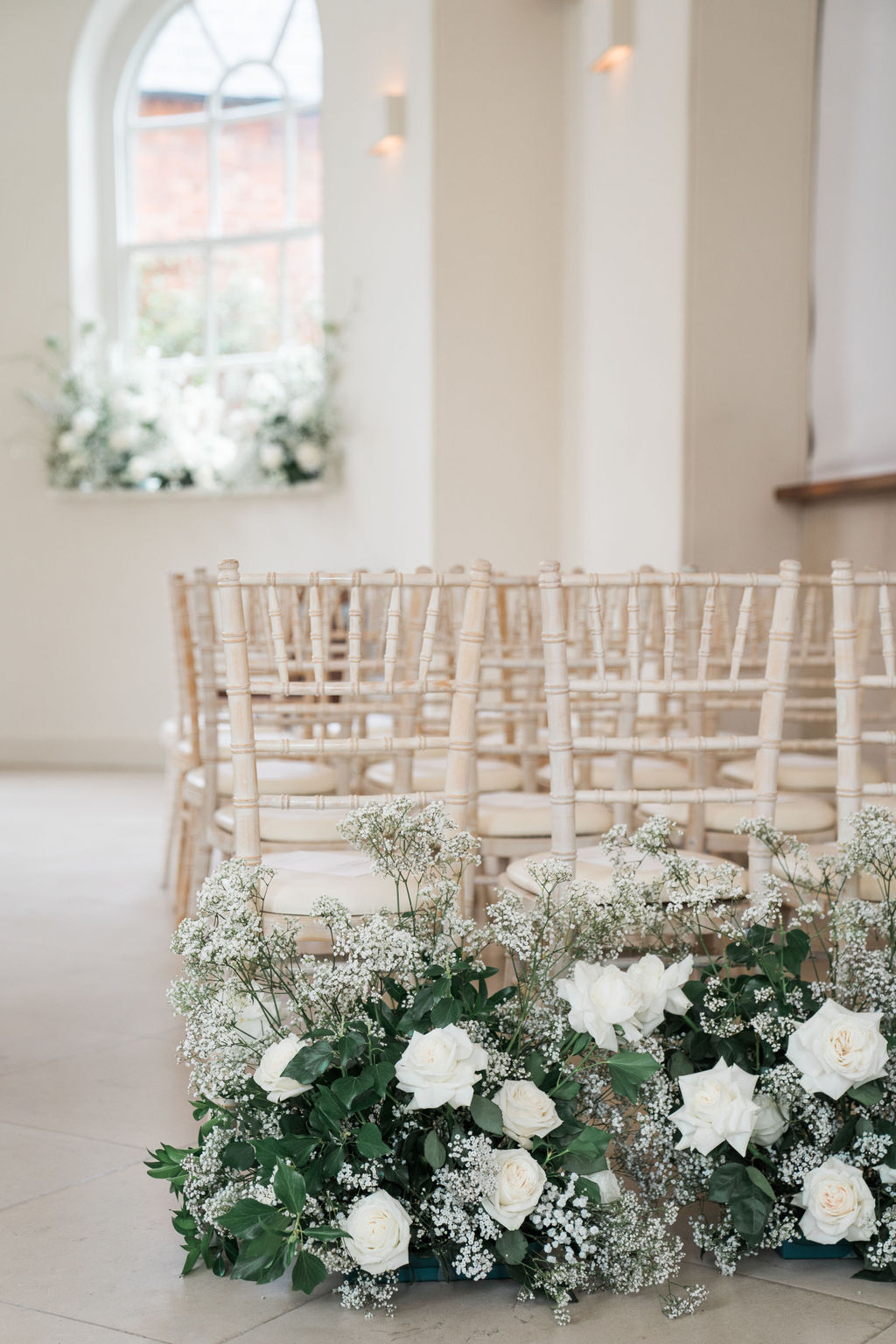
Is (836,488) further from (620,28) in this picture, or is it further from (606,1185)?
(606,1185)

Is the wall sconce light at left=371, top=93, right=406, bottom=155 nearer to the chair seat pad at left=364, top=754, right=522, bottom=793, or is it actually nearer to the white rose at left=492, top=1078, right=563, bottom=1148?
the chair seat pad at left=364, top=754, right=522, bottom=793

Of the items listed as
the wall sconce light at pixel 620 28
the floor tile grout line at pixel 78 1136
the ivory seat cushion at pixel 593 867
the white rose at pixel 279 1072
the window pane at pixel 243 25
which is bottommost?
the floor tile grout line at pixel 78 1136

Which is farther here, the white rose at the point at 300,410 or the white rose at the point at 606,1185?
the white rose at the point at 300,410

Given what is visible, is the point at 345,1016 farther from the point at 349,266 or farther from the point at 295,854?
the point at 349,266

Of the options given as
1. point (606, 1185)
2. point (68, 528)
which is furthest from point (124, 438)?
Result: point (606, 1185)

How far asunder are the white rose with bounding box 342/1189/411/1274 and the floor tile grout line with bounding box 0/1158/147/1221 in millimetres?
596

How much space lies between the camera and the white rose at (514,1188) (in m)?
1.63

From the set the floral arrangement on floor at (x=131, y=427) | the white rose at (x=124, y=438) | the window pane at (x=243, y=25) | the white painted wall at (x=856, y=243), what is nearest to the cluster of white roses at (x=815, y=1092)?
the white painted wall at (x=856, y=243)

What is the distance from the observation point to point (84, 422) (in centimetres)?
726

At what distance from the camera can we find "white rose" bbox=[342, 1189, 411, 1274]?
1.61m

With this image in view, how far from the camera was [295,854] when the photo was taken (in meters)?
2.35

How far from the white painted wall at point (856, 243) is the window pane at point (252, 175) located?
10.6 ft

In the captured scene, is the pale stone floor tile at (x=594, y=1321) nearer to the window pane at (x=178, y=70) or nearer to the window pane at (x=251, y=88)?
the window pane at (x=251, y=88)

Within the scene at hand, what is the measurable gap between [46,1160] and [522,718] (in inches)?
63.0
